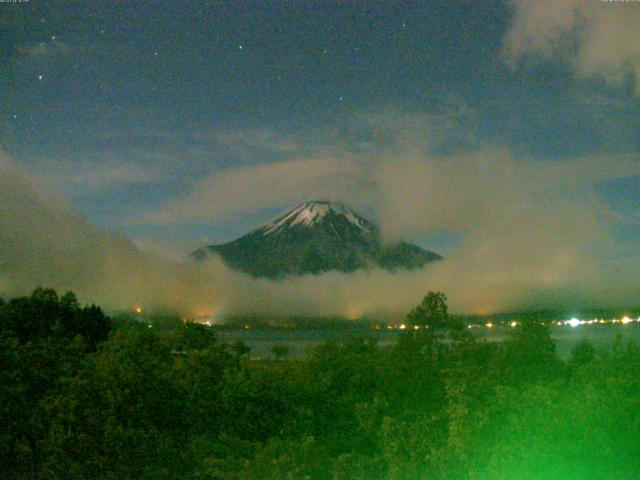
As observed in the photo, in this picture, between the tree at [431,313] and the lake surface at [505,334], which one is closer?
the lake surface at [505,334]

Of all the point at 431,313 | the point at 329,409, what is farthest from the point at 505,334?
the point at 329,409

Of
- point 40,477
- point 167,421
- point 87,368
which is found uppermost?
point 87,368

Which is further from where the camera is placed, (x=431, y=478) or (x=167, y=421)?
(x=167, y=421)

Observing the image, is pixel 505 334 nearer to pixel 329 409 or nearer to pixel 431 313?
pixel 431 313

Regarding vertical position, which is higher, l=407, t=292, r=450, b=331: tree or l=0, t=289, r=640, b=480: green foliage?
l=407, t=292, r=450, b=331: tree

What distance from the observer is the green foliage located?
6672mm

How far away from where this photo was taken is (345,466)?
30.0 ft

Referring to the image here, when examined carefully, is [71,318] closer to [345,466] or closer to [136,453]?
[136,453]

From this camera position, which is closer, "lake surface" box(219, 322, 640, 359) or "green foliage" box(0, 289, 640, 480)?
"green foliage" box(0, 289, 640, 480)

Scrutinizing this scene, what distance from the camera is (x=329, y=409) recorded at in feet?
47.0

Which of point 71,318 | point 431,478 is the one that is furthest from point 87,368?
point 71,318

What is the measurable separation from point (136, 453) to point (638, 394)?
8.55m

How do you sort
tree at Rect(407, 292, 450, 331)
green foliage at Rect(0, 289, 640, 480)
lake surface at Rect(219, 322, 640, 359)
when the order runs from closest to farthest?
green foliage at Rect(0, 289, 640, 480) → lake surface at Rect(219, 322, 640, 359) → tree at Rect(407, 292, 450, 331)

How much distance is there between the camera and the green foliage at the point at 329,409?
667cm
